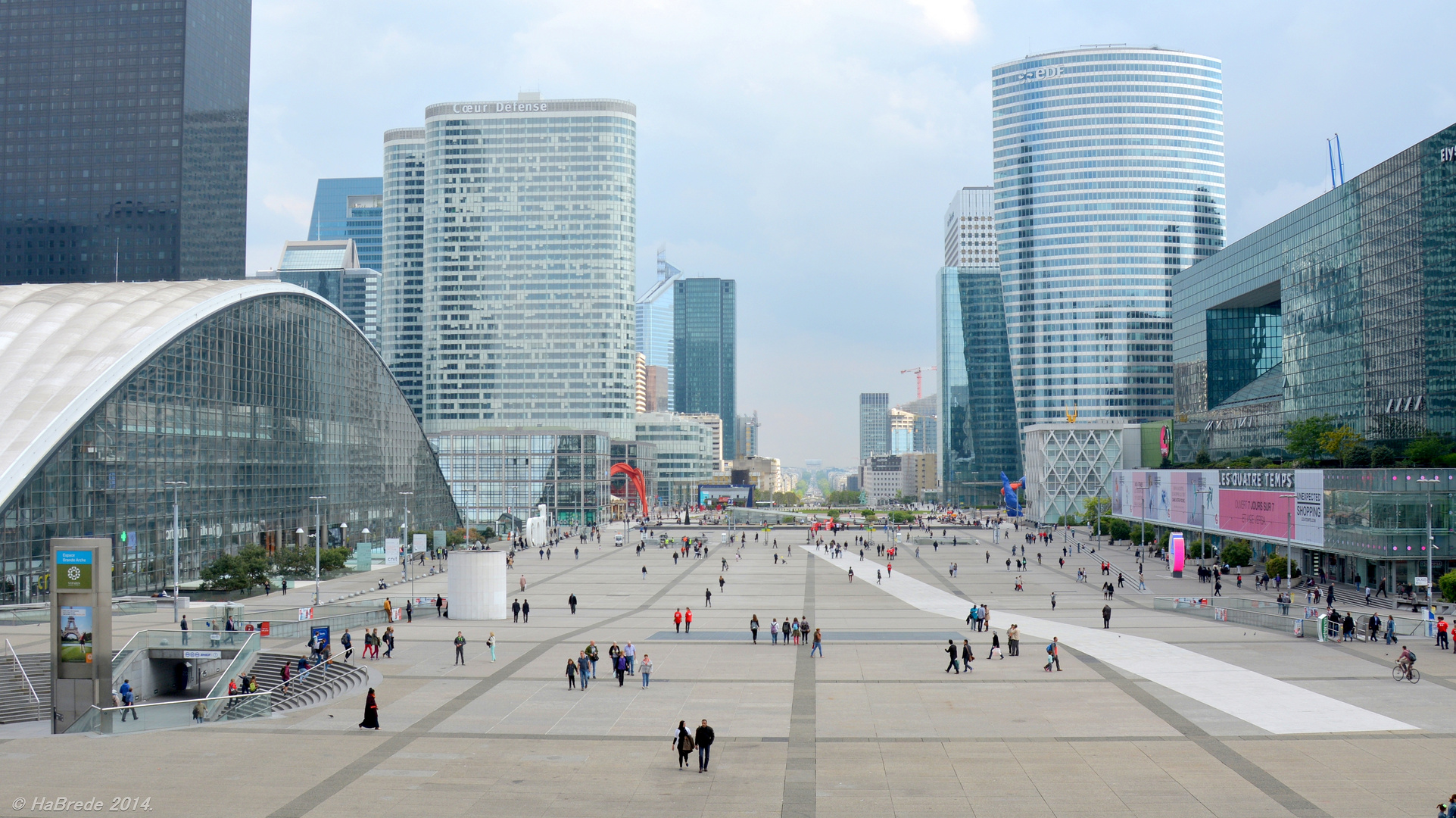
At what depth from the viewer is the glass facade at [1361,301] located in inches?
3391

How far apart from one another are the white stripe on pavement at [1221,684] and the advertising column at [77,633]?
3252cm

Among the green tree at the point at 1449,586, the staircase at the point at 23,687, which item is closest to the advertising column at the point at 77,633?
the staircase at the point at 23,687

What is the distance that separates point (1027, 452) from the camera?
16988 cm

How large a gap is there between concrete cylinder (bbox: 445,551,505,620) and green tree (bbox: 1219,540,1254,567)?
2051 inches

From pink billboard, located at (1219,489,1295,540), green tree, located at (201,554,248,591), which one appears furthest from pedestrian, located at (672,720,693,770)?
pink billboard, located at (1219,489,1295,540)

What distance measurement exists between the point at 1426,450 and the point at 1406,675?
57.6 m

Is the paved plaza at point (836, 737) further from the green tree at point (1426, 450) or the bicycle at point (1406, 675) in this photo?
the green tree at point (1426, 450)

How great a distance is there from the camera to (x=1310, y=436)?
99.6 meters

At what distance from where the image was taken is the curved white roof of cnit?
56.7 m

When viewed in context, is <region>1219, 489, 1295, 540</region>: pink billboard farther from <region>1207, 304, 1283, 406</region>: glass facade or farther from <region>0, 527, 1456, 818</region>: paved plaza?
<region>1207, 304, 1283, 406</region>: glass facade

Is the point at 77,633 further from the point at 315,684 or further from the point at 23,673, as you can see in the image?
the point at 23,673

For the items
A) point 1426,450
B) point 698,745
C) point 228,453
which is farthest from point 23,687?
point 1426,450

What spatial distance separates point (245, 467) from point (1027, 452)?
4978 inches

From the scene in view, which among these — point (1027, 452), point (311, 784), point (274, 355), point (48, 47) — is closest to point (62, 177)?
point (48, 47)
